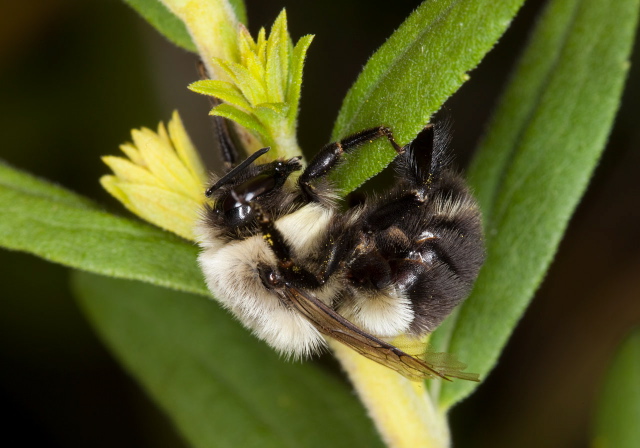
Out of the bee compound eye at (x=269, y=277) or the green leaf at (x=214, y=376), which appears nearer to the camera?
the bee compound eye at (x=269, y=277)

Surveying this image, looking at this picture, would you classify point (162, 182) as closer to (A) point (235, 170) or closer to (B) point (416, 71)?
(A) point (235, 170)

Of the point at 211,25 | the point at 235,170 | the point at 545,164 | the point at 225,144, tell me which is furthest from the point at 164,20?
the point at 545,164

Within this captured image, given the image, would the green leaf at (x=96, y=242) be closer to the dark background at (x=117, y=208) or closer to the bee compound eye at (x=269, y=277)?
the bee compound eye at (x=269, y=277)

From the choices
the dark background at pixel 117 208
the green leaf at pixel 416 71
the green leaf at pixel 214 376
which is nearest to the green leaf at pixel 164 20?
the green leaf at pixel 416 71

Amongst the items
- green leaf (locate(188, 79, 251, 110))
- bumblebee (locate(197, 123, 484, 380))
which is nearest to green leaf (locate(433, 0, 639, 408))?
bumblebee (locate(197, 123, 484, 380))

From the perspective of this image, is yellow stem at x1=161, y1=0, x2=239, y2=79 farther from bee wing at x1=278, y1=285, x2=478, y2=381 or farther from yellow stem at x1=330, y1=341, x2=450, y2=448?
yellow stem at x1=330, y1=341, x2=450, y2=448

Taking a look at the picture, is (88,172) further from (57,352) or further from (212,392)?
(212,392)

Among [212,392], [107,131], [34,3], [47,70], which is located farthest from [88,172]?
[212,392]
